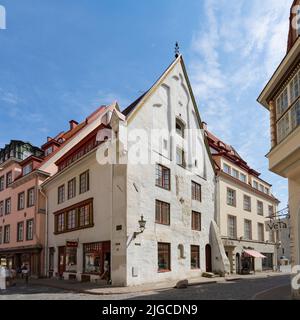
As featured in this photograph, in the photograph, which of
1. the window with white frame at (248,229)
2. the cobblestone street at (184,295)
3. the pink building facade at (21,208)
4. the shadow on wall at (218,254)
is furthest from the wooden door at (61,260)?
the window with white frame at (248,229)

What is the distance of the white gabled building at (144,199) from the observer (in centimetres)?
2303

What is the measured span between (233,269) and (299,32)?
25.4m

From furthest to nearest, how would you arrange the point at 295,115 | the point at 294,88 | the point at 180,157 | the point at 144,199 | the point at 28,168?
the point at 28,168, the point at 180,157, the point at 144,199, the point at 294,88, the point at 295,115

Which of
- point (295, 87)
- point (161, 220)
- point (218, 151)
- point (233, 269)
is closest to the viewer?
point (295, 87)

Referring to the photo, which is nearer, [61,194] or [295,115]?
[295,115]

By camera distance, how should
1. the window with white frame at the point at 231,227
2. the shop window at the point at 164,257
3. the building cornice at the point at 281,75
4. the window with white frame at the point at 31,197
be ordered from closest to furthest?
the building cornice at the point at 281,75
the shop window at the point at 164,257
the window with white frame at the point at 31,197
the window with white frame at the point at 231,227

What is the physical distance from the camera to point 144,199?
2412cm

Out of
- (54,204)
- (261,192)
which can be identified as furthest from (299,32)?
(261,192)

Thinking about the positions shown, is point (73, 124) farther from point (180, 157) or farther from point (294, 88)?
point (294, 88)

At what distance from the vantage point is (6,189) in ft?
133

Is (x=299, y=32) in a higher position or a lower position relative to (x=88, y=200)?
higher

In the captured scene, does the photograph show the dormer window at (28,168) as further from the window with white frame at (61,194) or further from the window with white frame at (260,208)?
the window with white frame at (260,208)

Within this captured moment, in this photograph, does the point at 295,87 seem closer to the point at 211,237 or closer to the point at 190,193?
the point at 190,193

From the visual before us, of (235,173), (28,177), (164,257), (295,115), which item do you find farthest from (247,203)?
(295,115)
